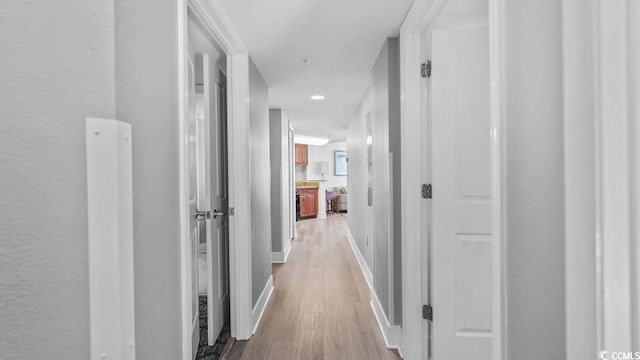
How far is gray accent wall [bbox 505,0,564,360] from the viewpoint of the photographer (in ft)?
2.92

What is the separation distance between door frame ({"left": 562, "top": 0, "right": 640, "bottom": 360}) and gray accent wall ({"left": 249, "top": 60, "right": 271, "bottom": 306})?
217 cm

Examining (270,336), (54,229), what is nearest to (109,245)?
(54,229)

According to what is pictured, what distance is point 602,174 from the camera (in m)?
0.65

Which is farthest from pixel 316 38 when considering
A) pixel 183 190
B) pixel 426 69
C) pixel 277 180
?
pixel 277 180

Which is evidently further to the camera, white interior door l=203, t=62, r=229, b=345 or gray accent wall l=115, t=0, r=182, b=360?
white interior door l=203, t=62, r=229, b=345

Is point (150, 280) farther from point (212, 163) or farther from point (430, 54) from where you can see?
point (430, 54)

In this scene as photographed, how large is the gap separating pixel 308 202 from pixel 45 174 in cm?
847

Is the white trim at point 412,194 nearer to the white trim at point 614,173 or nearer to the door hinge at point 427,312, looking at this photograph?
the door hinge at point 427,312

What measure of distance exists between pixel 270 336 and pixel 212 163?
1.33 metres

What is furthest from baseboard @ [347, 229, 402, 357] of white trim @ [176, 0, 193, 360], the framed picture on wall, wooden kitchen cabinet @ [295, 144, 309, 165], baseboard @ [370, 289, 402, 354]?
the framed picture on wall

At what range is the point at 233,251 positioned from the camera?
2.46 m

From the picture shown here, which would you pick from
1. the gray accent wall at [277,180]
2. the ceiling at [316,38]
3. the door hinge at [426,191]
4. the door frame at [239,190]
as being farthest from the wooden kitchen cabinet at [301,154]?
the door hinge at [426,191]

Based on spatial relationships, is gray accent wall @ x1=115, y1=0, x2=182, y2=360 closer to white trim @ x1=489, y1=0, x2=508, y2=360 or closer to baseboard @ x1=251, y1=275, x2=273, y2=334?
white trim @ x1=489, y1=0, x2=508, y2=360

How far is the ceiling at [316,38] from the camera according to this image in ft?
6.26
